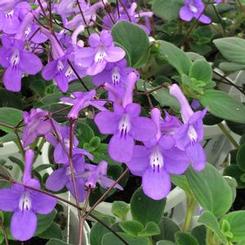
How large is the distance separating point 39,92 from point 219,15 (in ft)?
1.79

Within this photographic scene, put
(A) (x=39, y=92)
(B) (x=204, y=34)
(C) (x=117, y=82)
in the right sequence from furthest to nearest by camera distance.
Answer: (B) (x=204, y=34)
(A) (x=39, y=92)
(C) (x=117, y=82)

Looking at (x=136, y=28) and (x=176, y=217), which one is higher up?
(x=136, y=28)

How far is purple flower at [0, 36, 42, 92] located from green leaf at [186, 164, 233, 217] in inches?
12.0

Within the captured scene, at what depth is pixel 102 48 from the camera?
80cm

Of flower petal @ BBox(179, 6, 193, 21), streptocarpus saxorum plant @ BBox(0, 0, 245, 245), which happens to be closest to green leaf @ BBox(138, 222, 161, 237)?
streptocarpus saxorum plant @ BBox(0, 0, 245, 245)

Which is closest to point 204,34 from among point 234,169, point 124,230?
point 234,169

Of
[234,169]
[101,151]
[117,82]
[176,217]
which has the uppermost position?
[117,82]

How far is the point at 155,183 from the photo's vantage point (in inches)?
25.5

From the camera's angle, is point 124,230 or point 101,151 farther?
point 101,151

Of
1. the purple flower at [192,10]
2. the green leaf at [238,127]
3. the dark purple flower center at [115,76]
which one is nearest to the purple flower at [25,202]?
the dark purple flower center at [115,76]

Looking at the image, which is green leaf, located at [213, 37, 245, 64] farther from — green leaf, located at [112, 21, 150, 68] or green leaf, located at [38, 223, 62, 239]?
green leaf, located at [38, 223, 62, 239]

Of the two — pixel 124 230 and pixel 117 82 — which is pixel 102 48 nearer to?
pixel 117 82

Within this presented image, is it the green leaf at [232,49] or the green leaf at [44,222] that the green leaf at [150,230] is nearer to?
the green leaf at [44,222]

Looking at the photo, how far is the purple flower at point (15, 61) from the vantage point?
0.86m
